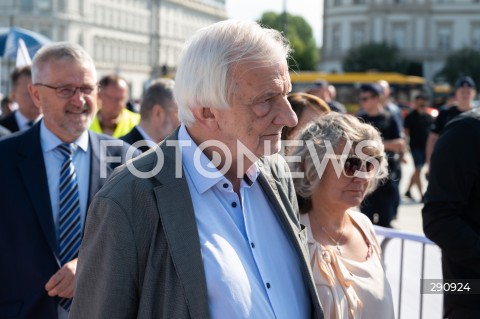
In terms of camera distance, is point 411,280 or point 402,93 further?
point 402,93

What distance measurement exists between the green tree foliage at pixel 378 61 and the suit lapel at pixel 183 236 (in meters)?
74.4

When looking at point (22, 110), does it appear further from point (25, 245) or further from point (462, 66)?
point (462, 66)

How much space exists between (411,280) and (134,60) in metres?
96.8

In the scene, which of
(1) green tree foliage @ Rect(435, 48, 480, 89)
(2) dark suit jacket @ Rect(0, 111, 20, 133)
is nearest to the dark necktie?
(2) dark suit jacket @ Rect(0, 111, 20, 133)

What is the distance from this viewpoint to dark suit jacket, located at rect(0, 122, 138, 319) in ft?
11.2

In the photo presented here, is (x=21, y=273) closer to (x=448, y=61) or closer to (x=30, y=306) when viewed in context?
(x=30, y=306)

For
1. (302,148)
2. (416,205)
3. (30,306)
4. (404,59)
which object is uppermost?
(404,59)

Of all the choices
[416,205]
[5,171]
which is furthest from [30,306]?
[416,205]

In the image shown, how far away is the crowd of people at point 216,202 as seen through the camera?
2.21m

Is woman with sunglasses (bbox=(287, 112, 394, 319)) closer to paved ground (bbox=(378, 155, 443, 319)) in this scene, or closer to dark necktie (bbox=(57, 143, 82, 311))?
dark necktie (bbox=(57, 143, 82, 311))

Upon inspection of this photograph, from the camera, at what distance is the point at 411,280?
277 inches

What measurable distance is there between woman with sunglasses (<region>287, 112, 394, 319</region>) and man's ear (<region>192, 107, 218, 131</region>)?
991 mm

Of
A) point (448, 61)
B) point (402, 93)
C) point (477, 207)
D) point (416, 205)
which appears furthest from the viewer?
point (448, 61)

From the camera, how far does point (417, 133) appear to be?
49.0 ft
